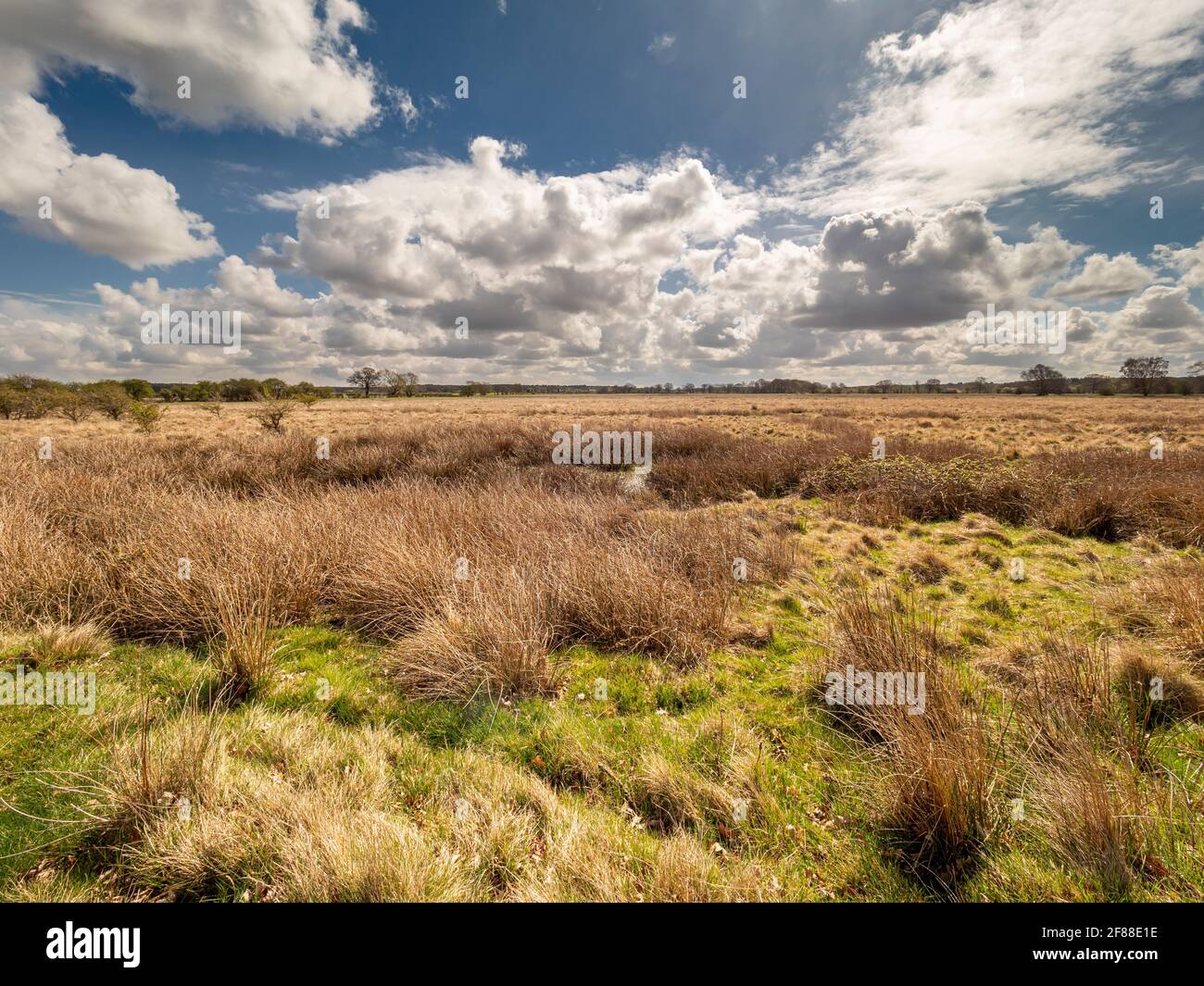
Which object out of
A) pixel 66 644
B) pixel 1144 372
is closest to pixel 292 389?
pixel 66 644

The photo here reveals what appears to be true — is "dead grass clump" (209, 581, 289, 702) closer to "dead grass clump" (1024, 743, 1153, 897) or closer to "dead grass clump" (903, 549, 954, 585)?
"dead grass clump" (1024, 743, 1153, 897)

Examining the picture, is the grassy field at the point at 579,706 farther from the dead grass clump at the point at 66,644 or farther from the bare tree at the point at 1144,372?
the bare tree at the point at 1144,372

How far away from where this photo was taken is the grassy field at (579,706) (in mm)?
2275

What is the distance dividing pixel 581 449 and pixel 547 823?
51.3ft

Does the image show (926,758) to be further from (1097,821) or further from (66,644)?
(66,644)

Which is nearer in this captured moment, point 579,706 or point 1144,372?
point 579,706

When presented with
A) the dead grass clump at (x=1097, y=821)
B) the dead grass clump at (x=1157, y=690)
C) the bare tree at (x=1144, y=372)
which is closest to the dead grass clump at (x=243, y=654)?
the dead grass clump at (x=1097, y=821)

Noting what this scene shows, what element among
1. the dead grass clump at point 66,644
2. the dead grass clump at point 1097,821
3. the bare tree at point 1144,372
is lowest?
the dead grass clump at point 1097,821

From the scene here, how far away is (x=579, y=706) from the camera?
154 inches

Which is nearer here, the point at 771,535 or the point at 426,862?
the point at 426,862

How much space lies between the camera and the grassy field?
89.6 inches
